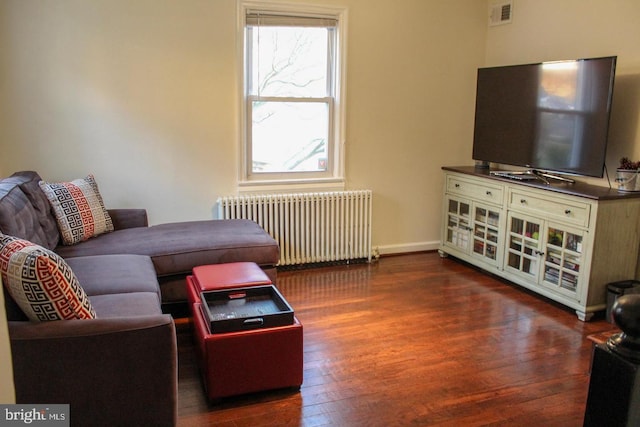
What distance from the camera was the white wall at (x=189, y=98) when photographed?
147 inches

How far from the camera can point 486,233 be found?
435cm

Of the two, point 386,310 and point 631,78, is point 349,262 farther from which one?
point 631,78

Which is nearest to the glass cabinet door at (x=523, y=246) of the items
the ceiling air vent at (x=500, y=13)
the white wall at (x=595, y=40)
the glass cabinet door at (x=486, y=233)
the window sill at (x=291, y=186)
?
the glass cabinet door at (x=486, y=233)

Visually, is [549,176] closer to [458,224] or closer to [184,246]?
[458,224]

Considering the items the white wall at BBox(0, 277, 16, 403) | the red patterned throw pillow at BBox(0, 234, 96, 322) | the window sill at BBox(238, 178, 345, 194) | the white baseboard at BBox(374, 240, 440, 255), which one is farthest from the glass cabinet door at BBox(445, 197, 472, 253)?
the white wall at BBox(0, 277, 16, 403)

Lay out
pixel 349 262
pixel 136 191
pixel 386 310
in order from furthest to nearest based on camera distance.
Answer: pixel 349 262 → pixel 136 191 → pixel 386 310

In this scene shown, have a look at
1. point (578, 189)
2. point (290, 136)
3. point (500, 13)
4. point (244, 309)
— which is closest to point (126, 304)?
point (244, 309)

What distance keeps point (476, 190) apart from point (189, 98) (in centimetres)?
246

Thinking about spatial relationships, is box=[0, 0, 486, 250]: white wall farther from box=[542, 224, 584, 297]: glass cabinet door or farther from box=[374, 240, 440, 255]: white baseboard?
box=[542, 224, 584, 297]: glass cabinet door

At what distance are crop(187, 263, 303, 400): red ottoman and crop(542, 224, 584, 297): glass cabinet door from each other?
209 centimetres

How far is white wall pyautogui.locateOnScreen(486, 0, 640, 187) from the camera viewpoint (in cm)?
364

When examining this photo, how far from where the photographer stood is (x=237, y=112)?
4199mm

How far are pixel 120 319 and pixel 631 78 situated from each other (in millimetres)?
3592

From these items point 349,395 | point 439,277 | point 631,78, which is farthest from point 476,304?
point 631,78
